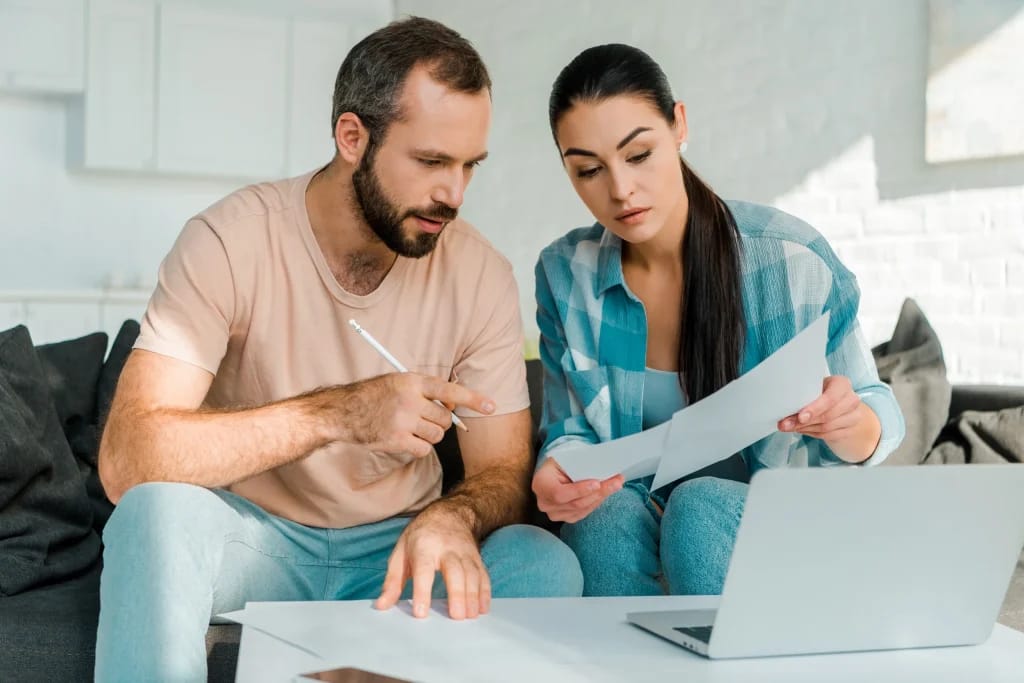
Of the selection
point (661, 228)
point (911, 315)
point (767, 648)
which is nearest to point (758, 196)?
point (911, 315)

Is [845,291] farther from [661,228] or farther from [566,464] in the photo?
[566,464]

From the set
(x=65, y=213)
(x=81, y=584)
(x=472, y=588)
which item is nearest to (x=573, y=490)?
(x=472, y=588)

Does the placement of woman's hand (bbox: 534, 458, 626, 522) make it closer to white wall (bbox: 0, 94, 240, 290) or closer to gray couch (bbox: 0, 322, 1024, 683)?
gray couch (bbox: 0, 322, 1024, 683)

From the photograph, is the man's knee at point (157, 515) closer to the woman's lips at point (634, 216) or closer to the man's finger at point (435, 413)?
the man's finger at point (435, 413)

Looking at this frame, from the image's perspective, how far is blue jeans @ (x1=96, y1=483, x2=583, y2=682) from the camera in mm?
1289

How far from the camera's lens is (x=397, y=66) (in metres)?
1.90

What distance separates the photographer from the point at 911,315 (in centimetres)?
280

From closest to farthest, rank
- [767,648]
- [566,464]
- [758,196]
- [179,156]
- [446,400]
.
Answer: [767,648] < [566,464] < [446,400] < [758,196] < [179,156]

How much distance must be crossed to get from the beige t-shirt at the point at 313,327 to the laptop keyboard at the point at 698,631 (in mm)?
825

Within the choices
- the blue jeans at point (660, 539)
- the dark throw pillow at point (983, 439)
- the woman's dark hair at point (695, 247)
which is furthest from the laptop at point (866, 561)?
the dark throw pillow at point (983, 439)

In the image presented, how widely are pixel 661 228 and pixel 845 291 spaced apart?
32cm

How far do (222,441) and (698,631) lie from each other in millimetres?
787

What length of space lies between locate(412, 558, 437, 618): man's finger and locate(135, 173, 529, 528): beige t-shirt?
567mm

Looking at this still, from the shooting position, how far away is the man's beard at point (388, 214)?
1.88 meters
